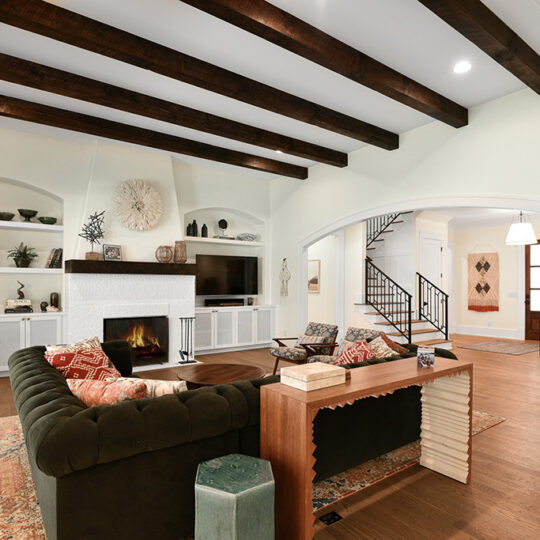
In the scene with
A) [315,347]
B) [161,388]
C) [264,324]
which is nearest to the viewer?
[161,388]

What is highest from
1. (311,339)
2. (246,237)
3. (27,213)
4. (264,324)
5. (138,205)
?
(138,205)

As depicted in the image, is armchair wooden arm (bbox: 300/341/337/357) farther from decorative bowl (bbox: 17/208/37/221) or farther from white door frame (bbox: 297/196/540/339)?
decorative bowl (bbox: 17/208/37/221)

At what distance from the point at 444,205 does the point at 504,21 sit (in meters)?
2.26

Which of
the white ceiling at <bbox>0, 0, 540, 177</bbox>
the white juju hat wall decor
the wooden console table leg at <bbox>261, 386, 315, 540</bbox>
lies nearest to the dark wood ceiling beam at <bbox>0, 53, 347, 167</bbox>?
the white ceiling at <bbox>0, 0, 540, 177</bbox>

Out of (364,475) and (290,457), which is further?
(364,475)

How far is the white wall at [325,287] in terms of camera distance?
8695 mm

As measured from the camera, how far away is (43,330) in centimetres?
560

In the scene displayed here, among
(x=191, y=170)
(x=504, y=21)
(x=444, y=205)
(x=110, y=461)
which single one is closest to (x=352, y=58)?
(x=504, y=21)

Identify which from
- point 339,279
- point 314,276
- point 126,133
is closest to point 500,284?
point 339,279

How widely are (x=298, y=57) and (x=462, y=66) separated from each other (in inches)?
61.4

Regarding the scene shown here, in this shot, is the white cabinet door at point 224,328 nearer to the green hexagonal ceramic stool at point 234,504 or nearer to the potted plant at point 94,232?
the potted plant at point 94,232

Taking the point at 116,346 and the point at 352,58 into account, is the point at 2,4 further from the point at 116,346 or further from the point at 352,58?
the point at 116,346

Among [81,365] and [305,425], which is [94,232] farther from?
[305,425]

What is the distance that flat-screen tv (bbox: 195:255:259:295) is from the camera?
7.30 m
